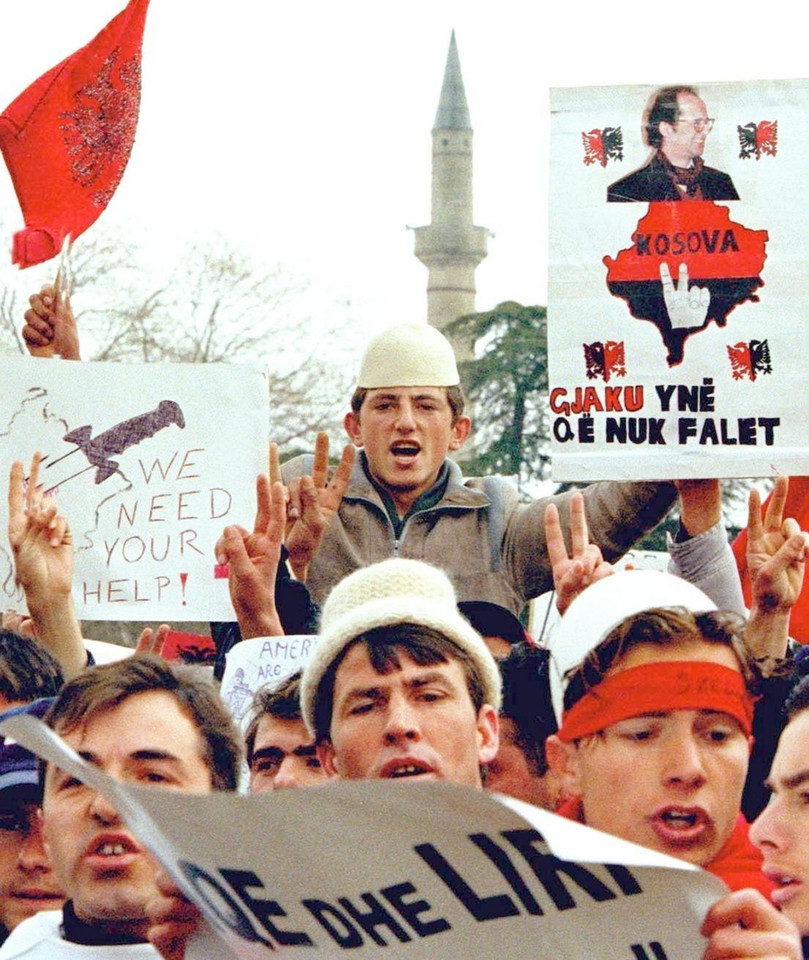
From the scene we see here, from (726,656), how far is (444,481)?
2208 millimetres

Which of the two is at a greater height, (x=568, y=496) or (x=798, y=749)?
(x=568, y=496)

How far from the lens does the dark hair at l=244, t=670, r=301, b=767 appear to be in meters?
4.23

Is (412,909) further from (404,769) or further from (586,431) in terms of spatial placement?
(586,431)

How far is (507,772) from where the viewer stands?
4152 millimetres

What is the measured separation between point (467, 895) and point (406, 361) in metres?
3.25

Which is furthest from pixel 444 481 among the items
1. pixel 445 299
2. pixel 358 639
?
pixel 445 299

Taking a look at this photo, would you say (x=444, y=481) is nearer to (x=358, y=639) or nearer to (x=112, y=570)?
(x=112, y=570)

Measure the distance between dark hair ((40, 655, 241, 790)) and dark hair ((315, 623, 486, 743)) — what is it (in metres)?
0.17

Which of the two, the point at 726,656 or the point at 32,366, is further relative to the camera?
the point at 32,366

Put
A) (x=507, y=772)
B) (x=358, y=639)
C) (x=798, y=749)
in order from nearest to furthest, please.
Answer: (x=798, y=749) → (x=358, y=639) → (x=507, y=772)

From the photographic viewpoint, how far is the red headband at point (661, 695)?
3191 millimetres

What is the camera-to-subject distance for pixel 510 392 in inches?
832

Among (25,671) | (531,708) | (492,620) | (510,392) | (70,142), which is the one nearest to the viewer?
(531,708)

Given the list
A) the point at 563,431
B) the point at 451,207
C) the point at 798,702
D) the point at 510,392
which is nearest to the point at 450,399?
the point at 563,431
